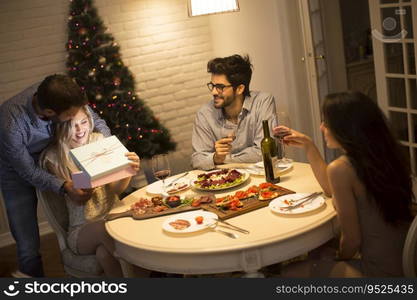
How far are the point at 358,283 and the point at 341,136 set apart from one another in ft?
1.81

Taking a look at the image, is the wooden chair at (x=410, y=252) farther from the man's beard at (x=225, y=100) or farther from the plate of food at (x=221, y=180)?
the man's beard at (x=225, y=100)

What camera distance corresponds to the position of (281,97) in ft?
15.5

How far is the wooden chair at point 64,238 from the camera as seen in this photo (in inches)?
115

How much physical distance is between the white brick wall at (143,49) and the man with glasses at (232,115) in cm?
181

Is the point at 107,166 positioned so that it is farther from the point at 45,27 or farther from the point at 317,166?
the point at 45,27

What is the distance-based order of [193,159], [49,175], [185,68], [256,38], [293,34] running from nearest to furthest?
[49,175], [193,159], [293,34], [256,38], [185,68]

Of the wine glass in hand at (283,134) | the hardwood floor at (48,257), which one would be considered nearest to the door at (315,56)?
the wine glass in hand at (283,134)

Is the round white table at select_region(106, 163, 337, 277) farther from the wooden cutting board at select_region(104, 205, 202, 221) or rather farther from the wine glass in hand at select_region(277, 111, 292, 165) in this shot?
the wine glass in hand at select_region(277, 111, 292, 165)

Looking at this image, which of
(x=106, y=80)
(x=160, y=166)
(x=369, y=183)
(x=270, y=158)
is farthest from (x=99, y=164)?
(x=106, y=80)

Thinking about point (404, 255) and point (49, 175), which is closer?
point (404, 255)

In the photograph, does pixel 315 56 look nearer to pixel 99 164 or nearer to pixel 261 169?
pixel 261 169

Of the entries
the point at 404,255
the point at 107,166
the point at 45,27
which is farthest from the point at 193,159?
the point at 45,27

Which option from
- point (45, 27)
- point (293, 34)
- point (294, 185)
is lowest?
point (294, 185)

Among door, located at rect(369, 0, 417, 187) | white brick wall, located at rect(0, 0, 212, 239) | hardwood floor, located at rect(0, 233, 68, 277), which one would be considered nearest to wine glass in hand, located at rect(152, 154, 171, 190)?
hardwood floor, located at rect(0, 233, 68, 277)
